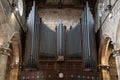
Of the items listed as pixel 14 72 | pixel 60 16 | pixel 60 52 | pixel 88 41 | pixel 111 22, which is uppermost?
pixel 60 16

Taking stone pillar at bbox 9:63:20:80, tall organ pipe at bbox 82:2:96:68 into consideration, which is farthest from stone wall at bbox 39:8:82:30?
stone pillar at bbox 9:63:20:80

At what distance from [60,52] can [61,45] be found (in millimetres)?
401

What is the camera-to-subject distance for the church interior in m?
11.0

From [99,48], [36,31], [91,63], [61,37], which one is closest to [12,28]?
[36,31]

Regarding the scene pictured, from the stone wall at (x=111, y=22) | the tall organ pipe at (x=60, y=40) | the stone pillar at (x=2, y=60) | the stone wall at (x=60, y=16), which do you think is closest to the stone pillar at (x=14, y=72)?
the tall organ pipe at (x=60, y=40)

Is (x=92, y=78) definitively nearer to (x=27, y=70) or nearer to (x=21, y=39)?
(x=27, y=70)

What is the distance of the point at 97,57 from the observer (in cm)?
1336

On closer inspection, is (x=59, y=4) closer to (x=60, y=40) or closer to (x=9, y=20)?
(x=60, y=40)

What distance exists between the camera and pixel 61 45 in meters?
12.5

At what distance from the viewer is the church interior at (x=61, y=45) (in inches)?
434

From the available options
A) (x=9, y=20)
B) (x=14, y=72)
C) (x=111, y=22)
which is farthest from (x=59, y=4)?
(x=9, y=20)

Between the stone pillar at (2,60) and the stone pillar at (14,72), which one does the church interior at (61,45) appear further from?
the stone pillar at (2,60)

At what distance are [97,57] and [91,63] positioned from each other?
186cm

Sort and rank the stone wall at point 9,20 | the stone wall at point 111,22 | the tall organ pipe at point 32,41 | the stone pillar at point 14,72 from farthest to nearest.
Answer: the stone pillar at point 14,72 < the tall organ pipe at point 32,41 < the stone wall at point 111,22 < the stone wall at point 9,20
